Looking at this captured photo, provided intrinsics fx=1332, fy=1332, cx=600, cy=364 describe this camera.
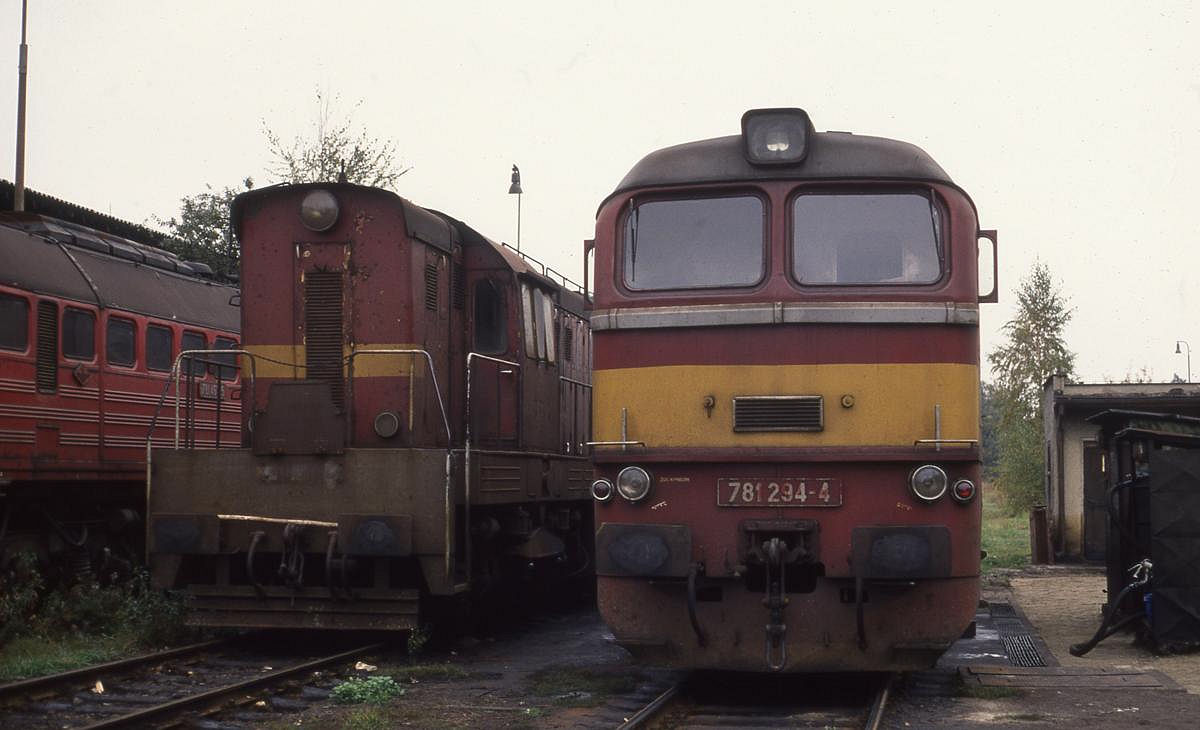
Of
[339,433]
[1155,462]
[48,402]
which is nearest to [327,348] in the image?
[339,433]

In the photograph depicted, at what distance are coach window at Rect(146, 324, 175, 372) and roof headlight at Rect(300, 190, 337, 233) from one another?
5.23m

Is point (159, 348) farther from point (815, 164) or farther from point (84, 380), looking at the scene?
point (815, 164)

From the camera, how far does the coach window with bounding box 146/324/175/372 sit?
52.3 feet

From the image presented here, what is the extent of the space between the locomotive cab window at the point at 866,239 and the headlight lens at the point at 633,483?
162cm

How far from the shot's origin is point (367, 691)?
8883 mm

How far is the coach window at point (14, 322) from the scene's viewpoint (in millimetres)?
13125

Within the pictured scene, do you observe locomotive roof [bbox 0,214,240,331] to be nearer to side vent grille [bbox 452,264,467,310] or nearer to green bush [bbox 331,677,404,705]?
side vent grille [bbox 452,264,467,310]

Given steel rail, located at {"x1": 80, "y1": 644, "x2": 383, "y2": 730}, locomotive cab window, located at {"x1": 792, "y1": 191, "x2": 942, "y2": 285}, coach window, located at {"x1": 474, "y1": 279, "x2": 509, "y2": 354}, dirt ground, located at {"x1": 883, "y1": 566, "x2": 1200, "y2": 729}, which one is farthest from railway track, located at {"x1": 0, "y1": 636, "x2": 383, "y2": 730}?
locomotive cab window, located at {"x1": 792, "y1": 191, "x2": 942, "y2": 285}

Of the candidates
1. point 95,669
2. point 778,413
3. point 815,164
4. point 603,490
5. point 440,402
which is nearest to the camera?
point 778,413

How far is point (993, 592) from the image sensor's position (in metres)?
18.0

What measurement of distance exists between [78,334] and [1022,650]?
33.3ft

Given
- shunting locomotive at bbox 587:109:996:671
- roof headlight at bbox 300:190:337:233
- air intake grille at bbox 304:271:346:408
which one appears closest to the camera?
shunting locomotive at bbox 587:109:996:671

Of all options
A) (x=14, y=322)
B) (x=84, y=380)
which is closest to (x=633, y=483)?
(x=14, y=322)

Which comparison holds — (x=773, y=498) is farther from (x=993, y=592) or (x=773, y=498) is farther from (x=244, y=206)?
(x=993, y=592)
